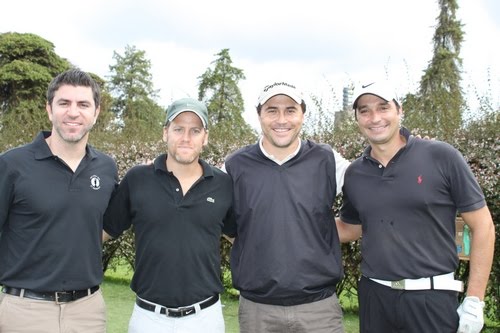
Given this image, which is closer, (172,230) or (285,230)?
(172,230)

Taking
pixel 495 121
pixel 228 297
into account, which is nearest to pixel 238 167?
pixel 495 121

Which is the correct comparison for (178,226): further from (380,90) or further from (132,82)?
(132,82)

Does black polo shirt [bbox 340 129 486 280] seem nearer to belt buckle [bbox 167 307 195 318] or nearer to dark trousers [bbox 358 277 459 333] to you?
dark trousers [bbox 358 277 459 333]

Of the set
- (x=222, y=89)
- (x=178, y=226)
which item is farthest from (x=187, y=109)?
(x=222, y=89)

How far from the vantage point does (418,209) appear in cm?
381

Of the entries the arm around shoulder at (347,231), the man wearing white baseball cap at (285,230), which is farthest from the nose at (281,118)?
the arm around shoulder at (347,231)

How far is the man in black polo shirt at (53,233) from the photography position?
368cm

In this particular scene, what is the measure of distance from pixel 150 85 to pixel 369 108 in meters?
49.3

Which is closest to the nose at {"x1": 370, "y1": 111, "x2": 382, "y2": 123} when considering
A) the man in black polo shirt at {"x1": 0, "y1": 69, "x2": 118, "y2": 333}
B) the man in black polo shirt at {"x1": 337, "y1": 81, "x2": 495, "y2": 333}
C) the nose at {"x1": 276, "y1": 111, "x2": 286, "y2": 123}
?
the man in black polo shirt at {"x1": 337, "y1": 81, "x2": 495, "y2": 333}

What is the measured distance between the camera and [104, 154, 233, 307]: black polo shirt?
12.6ft

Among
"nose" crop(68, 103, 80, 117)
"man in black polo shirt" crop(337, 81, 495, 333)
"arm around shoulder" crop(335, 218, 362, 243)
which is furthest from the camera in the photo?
"arm around shoulder" crop(335, 218, 362, 243)

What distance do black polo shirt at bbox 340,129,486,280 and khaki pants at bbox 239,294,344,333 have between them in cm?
45

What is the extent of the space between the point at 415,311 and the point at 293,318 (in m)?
0.83

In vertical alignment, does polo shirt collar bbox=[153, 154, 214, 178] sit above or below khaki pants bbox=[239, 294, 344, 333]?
above
